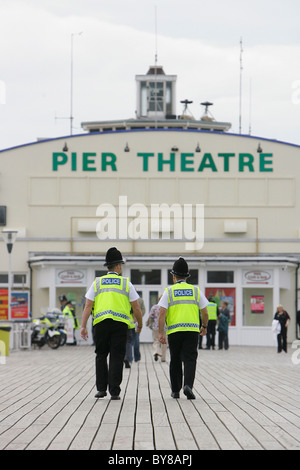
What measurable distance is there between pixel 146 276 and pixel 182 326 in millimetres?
26352

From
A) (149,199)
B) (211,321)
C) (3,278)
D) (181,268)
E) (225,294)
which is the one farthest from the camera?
(149,199)

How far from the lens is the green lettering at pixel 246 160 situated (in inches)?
1647

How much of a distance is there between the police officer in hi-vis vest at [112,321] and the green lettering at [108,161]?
1118 inches

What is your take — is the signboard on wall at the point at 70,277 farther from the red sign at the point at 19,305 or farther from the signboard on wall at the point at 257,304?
the red sign at the point at 19,305

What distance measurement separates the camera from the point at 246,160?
41938 millimetres

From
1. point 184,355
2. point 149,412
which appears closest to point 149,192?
point 184,355

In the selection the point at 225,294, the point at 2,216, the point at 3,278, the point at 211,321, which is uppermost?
the point at 2,216

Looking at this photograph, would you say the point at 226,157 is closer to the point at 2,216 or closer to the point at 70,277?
the point at 70,277

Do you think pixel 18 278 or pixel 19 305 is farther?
pixel 18 278

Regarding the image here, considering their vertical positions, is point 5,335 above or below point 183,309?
below

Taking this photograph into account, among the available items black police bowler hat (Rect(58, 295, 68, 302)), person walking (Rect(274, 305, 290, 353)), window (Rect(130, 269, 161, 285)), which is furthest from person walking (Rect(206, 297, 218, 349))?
window (Rect(130, 269, 161, 285))

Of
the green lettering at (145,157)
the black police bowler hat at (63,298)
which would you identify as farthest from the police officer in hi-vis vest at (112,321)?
the green lettering at (145,157)
